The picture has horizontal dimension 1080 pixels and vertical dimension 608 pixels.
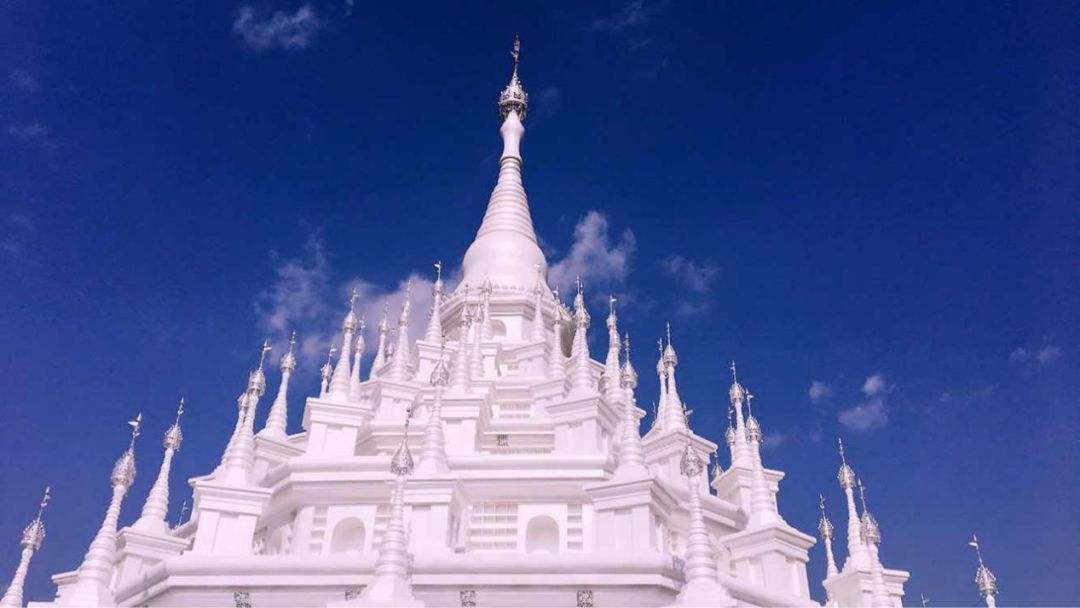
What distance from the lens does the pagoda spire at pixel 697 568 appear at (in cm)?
1725

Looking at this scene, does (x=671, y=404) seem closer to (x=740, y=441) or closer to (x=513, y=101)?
(x=740, y=441)

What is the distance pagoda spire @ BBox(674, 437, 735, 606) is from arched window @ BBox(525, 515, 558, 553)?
23.9ft

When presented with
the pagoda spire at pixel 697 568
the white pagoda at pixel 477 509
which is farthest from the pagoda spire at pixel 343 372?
the pagoda spire at pixel 697 568

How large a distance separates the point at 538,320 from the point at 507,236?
729cm

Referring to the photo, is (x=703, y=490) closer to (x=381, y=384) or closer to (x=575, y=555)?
(x=575, y=555)

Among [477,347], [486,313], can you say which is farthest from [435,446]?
[486,313]

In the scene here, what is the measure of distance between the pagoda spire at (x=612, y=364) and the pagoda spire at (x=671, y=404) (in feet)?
6.32

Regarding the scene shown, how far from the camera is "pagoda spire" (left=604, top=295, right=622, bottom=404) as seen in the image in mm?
31289

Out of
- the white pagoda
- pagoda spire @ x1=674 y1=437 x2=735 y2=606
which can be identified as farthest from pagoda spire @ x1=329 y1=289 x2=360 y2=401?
pagoda spire @ x1=674 y1=437 x2=735 y2=606

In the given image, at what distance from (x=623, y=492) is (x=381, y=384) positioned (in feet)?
42.1

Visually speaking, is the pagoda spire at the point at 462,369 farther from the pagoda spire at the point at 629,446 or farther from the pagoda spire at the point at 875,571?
the pagoda spire at the point at 875,571

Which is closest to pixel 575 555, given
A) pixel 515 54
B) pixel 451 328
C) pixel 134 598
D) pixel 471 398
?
pixel 471 398

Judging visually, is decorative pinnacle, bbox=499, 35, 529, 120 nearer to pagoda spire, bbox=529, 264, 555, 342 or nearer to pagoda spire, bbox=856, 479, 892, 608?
pagoda spire, bbox=529, 264, 555, 342

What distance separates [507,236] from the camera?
42938 millimetres
